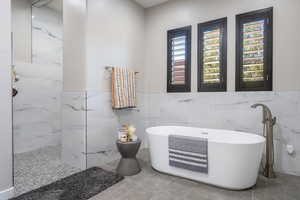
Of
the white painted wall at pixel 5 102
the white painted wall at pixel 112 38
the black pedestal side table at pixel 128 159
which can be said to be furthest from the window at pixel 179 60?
the white painted wall at pixel 5 102

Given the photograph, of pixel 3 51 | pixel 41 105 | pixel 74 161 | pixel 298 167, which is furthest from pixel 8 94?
pixel 298 167

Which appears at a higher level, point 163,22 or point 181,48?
point 163,22

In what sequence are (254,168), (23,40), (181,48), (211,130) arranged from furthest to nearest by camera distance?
(23,40) → (181,48) → (211,130) → (254,168)

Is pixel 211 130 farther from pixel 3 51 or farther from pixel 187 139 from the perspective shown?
pixel 3 51

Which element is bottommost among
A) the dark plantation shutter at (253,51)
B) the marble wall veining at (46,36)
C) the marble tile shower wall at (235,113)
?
the marble tile shower wall at (235,113)

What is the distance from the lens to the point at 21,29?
3.58 m

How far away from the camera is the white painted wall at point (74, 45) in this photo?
266 centimetres

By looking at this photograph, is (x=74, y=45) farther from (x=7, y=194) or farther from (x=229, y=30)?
(x=229, y=30)

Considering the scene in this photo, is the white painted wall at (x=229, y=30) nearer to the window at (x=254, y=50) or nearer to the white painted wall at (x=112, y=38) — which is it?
the window at (x=254, y=50)

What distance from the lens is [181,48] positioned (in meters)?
3.35

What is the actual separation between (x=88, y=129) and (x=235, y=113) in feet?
7.43

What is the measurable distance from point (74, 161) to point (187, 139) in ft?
5.83

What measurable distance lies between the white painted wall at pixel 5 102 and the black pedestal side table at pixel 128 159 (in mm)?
1216

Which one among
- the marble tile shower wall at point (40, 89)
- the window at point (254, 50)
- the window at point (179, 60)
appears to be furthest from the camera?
the marble tile shower wall at point (40, 89)
